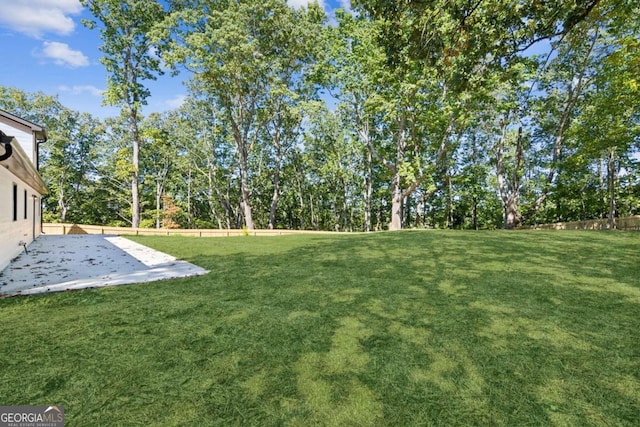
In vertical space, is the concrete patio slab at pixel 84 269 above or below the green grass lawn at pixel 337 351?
above

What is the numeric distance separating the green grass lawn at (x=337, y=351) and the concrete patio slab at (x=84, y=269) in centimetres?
66

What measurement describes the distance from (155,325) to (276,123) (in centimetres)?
2193

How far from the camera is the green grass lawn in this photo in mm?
1999

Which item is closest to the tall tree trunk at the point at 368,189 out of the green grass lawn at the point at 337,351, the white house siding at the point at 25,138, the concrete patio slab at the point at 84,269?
the concrete patio slab at the point at 84,269

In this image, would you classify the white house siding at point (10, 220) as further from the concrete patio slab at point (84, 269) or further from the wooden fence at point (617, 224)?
the wooden fence at point (617, 224)

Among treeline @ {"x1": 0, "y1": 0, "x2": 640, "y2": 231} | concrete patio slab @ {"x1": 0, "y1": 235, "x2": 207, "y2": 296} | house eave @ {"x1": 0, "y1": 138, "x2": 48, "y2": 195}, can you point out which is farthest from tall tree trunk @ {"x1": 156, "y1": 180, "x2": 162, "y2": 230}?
concrete patio slab @ {"x1": 0, "y1": 235, "x2": 207, "y2": 296}

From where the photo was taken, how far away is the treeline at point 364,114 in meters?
4.53

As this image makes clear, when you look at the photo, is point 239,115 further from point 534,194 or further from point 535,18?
point 534,194

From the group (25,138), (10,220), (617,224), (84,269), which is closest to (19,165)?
(10,220)

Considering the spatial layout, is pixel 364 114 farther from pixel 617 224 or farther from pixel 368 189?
pixel 617 224

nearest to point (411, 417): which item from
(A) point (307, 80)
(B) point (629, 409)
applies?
(B) point (629, 409)

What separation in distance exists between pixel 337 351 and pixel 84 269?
6.28 meters

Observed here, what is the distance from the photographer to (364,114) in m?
17.5

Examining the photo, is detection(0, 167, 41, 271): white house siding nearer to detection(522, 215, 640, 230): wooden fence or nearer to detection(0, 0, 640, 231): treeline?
detection(0, 0, 640, 231): treeline
